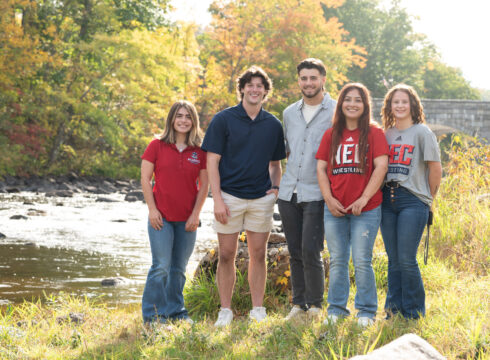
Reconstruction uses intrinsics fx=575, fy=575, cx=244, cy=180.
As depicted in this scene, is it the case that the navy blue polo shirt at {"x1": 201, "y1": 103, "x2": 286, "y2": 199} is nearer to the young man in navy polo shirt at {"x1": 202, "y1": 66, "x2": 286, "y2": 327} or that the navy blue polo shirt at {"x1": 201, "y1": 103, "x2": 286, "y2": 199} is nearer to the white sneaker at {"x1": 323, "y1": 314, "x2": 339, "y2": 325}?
the young man in navy polo shirt at {"x1": 202, "y1": 66, "x2": 286, "y2": 327}

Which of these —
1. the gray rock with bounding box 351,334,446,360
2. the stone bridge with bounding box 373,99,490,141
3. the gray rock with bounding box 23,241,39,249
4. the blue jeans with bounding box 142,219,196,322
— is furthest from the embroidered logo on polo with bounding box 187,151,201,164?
the stone bridge with bounding box 373,99,490,141

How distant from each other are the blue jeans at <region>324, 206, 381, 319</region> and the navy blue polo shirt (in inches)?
22.7

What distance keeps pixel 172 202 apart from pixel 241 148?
0.63 meters

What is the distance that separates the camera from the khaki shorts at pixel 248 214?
162 inches

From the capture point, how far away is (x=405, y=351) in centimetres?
228

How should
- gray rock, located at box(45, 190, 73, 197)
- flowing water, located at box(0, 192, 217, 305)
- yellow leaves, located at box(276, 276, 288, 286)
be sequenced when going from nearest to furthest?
yellow leaves, located at box(276, 276, 288, 286) → flowing water, located at box(0, 192, 217, 305) → gray rock, located at box(45, 190, 73, 197)

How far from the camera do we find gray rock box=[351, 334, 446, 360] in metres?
2.20

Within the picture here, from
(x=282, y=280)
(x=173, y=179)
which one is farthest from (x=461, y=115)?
(x=173, y=179)

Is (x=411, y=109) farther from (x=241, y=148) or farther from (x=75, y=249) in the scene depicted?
(x=75, y=249)

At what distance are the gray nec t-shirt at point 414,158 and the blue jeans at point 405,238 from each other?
6cm

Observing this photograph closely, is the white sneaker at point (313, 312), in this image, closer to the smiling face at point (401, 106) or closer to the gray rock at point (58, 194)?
the smiling face at point (401, 106)

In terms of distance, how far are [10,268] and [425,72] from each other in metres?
39.9

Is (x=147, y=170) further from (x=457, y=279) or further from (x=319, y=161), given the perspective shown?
(x=457, y=279)

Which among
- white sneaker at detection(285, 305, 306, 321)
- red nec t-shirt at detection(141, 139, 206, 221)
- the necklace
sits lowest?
white sneaker at detection(285, 305, 306, 321)
